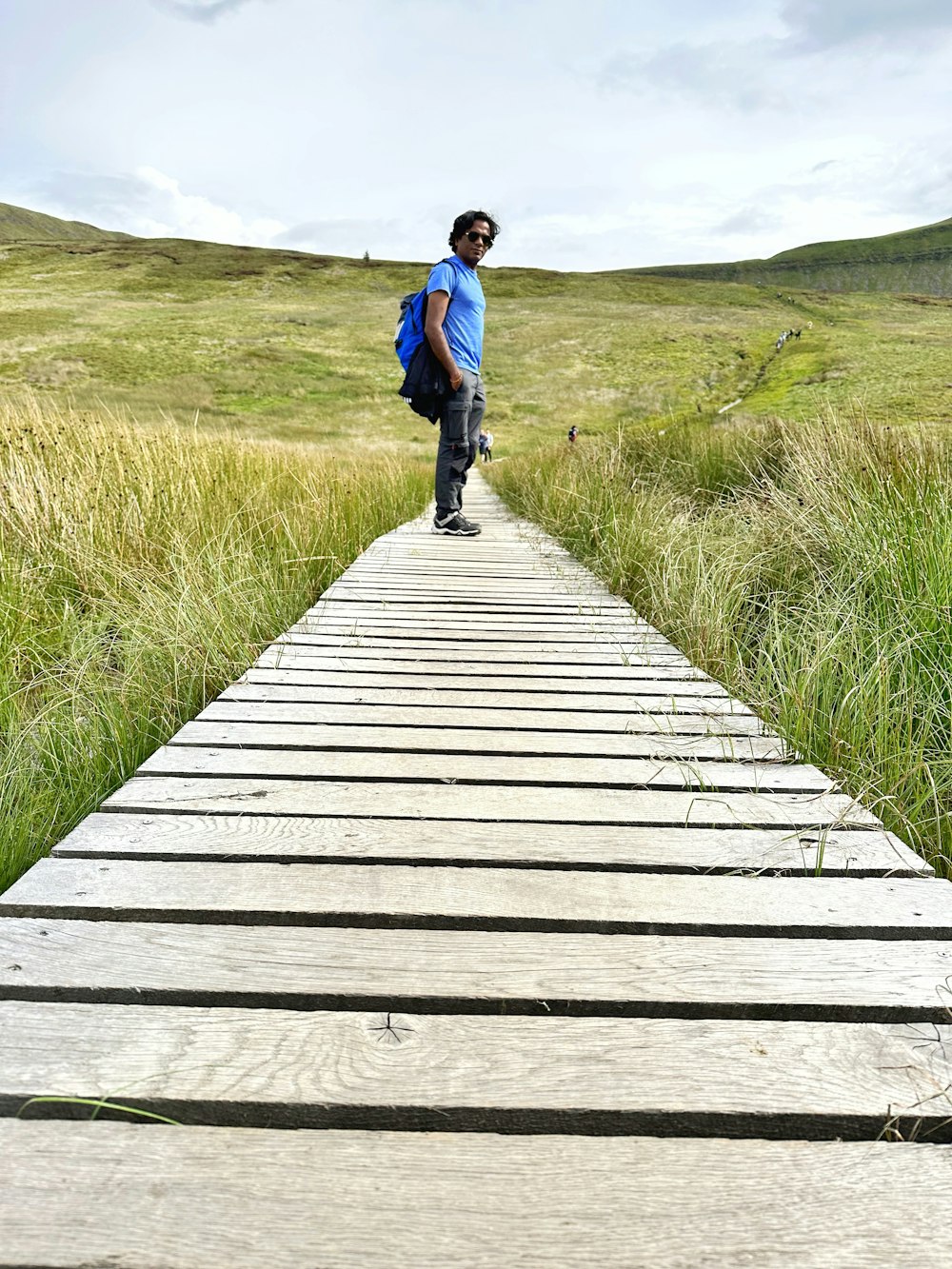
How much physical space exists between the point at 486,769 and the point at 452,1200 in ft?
3.52

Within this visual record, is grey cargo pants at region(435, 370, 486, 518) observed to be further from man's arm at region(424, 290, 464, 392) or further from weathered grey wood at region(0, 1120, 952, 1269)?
weathered grey wood at region(0, 1120, 952, 1269)

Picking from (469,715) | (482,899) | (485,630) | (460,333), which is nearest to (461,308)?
(460,333)

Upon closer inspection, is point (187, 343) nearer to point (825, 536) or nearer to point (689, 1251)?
point (825, 536)

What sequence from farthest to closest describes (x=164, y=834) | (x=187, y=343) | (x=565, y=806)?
1. (x=187, y=343)
2. (x=565, y=806)
3. (x=164, y=834)

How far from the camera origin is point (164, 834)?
1.43 meters

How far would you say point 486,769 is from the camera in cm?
180

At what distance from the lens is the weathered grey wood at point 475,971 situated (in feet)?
3.33

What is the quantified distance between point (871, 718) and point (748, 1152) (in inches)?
Answer: 56.6

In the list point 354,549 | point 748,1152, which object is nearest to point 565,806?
point 748,1152

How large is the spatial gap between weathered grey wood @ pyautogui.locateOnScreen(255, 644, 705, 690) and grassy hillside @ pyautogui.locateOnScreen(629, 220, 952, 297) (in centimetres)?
13893

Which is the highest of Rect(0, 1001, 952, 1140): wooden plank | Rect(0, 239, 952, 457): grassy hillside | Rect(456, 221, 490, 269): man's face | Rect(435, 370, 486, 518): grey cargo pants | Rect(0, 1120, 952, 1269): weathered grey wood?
Rect(0, 239, 952, 457): grassy hillside

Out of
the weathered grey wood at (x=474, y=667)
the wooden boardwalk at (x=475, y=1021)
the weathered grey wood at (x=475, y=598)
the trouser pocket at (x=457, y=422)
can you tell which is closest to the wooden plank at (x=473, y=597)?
the weathered grey wood at (x=475, y=598)

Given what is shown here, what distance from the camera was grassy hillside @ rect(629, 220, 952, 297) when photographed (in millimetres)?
133500

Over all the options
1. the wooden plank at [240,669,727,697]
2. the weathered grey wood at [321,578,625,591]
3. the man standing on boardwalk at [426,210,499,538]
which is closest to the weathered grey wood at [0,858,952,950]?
the wooden plank at [240,669,727,697]
